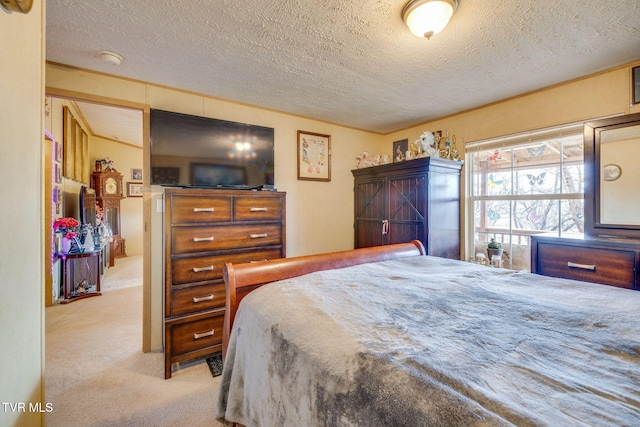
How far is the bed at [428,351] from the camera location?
0.58 m

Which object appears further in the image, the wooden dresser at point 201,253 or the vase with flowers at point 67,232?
the vase with flowers at point 67,232

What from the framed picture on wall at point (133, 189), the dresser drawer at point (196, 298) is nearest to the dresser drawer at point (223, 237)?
the dresser drawer at point (196, 298)

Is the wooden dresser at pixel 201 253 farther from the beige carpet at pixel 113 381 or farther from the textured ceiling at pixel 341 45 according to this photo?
the textured ceiling at pixel 341 45

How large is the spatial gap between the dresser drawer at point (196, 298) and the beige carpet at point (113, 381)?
526mm

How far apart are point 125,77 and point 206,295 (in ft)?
6.80

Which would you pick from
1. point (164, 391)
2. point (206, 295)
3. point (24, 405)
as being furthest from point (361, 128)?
point (24, 405)

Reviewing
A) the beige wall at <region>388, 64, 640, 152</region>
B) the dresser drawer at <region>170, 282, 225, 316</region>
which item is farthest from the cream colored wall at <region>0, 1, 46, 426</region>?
the beige wall at <region>388, 64, 640, 152</region>

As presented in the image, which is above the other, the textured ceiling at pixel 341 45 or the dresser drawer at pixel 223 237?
the textured ceiling at pixel 341 45

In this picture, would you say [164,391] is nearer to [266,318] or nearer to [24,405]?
[24,405]

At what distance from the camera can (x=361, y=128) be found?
4.00 metres

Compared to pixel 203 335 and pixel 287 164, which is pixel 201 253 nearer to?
pixel 203 335

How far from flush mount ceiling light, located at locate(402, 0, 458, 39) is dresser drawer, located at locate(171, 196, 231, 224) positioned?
5.97 ft

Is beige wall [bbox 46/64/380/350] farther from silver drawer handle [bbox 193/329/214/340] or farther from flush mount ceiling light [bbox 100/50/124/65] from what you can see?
silver drawer handle [bbox 193/329/214/340]

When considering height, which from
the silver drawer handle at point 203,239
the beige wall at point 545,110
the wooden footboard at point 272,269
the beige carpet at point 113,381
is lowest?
the beige carpet at point 113,381
